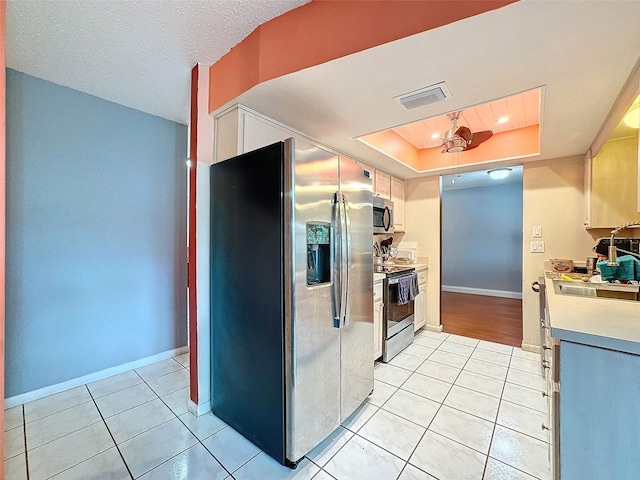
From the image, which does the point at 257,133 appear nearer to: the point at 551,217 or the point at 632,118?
the point at 632,118

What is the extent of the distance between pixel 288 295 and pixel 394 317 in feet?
5.79

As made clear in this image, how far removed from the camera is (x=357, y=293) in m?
1.94

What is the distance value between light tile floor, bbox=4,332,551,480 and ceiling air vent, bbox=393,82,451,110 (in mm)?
2215

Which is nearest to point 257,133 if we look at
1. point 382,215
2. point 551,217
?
point 382,215

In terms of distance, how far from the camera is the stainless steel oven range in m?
2.70

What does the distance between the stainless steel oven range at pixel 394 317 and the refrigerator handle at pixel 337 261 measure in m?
1.10

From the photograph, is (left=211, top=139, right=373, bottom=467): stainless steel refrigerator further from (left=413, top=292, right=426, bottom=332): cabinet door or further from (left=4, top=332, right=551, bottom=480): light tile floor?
(left=413, top=292, right=426, bottom=332): cabinet door

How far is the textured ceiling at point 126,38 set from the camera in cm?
147

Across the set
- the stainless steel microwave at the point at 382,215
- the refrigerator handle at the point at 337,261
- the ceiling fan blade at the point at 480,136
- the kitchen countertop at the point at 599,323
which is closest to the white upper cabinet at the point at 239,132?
the refrigerator handle at the point at 337,261

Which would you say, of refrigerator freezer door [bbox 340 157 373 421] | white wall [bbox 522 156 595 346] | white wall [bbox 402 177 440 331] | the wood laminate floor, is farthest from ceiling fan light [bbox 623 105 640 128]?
the wood laminate floor

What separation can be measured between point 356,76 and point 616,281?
222 centimetres

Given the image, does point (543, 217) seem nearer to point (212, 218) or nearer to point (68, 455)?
point (212, 218)

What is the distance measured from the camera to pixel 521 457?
154cm

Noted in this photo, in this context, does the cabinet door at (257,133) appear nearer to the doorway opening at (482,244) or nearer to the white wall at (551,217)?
the white wall at (551,217)
